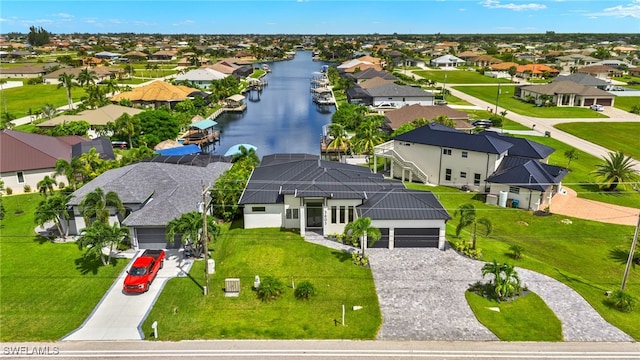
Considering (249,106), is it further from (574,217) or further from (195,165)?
(574,217)

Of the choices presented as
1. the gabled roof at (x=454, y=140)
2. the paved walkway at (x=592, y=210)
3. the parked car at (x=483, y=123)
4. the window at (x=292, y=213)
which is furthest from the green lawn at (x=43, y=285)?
the parked car at (x=483, y=123)

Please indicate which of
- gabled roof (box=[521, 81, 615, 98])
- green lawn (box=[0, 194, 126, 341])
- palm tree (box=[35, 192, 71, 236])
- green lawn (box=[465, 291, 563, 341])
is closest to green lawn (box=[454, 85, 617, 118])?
gabled roof (box=[521, 81, 615, 98])

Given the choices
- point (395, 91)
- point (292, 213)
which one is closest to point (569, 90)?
point (395, 91)

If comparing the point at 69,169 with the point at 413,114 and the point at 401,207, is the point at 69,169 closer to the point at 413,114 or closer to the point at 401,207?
the point at 401,207

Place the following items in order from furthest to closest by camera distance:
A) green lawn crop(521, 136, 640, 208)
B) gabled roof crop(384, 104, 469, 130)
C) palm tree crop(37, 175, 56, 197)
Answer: gabled roof crop(384, 104, 469, 130)
green lawn crop(521, 136, 640, 208)
palm tree crop(37, 175, 56, 197)

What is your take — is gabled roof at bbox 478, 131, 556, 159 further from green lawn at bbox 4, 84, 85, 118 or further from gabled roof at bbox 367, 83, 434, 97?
green lawn at bbox 4, 84, 85, 118

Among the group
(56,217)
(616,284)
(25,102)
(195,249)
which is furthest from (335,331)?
(25,102)
